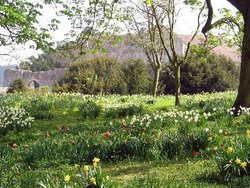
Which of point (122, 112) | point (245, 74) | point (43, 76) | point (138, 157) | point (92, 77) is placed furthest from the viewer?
point (43, 76)

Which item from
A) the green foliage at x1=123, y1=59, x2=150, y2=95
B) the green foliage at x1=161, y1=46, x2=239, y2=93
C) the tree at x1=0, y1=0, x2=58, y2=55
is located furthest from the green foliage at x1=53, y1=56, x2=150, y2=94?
the tree at x1=0, y1=0, x2=58, y2=55

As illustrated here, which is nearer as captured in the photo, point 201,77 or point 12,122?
point 12,122

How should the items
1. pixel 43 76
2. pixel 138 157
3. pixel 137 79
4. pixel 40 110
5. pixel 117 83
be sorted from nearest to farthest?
pixel 138 157 → pixel 40 110 → pixel 137 79 → pixel 117 83 → pixel 43 76

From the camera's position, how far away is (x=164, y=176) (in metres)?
5.87

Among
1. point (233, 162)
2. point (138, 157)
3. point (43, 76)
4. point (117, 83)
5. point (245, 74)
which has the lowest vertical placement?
point (43, 76)

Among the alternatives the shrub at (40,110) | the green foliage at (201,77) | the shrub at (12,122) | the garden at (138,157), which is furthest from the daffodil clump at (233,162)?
the green foliage at (201,77)

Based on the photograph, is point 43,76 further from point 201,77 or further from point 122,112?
point 122,112

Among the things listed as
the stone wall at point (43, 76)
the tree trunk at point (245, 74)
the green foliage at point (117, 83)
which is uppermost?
the tree trunk at point (245, 74)

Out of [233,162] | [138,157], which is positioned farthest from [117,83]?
[233,162]

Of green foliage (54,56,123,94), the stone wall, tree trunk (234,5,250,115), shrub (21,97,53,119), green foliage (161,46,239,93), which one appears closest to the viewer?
tree trunk (234,5,250,115)

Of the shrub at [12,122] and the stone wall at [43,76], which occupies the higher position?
the shrub at [12,122]

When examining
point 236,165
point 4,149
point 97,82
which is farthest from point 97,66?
point 236,165

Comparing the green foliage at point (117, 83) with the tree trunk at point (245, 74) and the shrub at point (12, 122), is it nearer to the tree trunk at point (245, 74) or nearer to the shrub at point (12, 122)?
the shrub at point (12, 122)

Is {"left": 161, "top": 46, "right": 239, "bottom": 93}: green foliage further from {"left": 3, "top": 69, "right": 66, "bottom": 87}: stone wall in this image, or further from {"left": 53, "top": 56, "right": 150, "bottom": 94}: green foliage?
{"left": 3, "top": 69, "right": 66, "bottom": 87}: stone wall
